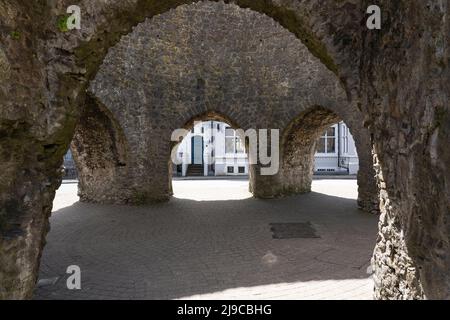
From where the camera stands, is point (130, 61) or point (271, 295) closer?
point (271, 295)

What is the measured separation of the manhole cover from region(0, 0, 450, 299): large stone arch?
3125 millimetres

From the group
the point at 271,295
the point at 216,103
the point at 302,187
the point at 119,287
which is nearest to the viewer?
the point at 271,295

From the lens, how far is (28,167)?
3229 millimetres

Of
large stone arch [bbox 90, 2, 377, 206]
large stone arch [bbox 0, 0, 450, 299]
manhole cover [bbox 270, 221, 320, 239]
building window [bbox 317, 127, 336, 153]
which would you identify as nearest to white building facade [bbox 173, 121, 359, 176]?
building window [bbox 317, 127, 336, 153]

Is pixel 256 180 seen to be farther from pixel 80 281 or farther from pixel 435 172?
pixel 435 172

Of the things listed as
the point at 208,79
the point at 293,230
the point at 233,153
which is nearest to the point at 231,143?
the point at 233,153

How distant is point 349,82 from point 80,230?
6.83 metres

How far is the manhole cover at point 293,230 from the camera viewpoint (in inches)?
272

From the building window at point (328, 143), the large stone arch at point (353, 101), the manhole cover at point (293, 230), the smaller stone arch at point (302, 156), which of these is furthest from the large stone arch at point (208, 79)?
the building window at point (328, 143)

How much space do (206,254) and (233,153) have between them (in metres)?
18.4

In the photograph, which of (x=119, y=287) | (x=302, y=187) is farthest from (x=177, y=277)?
(x=302, y=187)

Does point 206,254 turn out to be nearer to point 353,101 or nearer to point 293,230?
point 293,230

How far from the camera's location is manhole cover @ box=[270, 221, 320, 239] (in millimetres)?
6898

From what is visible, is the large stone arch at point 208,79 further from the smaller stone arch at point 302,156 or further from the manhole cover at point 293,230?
the manhole cover at point 293,230
